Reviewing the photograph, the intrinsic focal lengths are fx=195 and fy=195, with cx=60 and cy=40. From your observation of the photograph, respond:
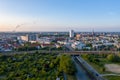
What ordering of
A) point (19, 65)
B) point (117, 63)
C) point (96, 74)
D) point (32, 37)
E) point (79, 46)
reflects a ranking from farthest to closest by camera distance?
point (32, 37) → point (79, 46) → point (117, 63) → point (19, 65) → point (96, 74)

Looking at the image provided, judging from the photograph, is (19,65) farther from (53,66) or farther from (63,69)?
(63,69)

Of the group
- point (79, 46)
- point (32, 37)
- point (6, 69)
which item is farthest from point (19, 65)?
point (32, 37)

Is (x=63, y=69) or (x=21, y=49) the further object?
(x=21, y=49)

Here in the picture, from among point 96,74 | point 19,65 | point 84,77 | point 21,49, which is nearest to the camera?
point 84,77

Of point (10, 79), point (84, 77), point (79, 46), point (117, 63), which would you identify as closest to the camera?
point (10, 79)

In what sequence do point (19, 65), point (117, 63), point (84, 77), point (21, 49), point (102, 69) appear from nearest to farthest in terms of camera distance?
point (84, 77)
point (102, 69)
point (19, 65)
point (117, 63)
point (21, 49)

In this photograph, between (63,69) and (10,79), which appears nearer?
(10,79)

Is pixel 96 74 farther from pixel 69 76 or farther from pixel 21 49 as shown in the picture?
pixel 21 49

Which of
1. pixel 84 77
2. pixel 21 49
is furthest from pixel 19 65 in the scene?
pixel 21 49
